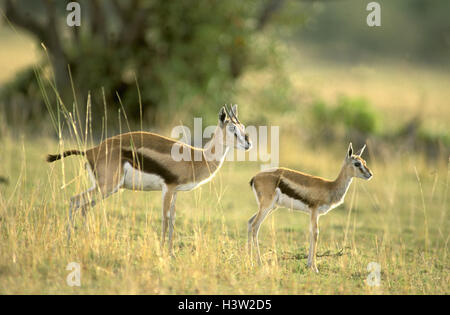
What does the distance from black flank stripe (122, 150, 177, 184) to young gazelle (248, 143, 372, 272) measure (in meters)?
1.06

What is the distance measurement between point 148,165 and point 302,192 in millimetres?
1840

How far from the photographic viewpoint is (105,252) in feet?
20.9

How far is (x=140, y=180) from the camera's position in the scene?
6.78m

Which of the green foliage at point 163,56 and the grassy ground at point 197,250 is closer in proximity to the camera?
the grassy ground at point 197,250

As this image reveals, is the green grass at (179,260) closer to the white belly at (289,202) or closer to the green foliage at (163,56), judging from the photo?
the white belly at (289,202)

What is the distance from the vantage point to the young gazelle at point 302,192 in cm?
696

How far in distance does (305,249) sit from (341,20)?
6913 centimetres

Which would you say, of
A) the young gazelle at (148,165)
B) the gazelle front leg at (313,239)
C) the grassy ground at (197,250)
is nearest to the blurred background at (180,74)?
the grassy ground at (197,250)

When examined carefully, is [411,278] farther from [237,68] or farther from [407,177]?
[237,68]

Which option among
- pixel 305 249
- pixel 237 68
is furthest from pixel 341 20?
pixel 305 249

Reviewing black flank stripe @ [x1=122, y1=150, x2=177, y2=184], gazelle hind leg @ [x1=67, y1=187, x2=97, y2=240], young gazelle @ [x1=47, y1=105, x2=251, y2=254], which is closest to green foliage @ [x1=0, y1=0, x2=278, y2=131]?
young gazelle @ [x1=47, y1=105, x2=251, y2=254]

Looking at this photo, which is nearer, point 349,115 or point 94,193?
point 94,193

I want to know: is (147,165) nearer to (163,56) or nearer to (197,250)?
(197,250)

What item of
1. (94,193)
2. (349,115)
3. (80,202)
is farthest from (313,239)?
(349,115)
